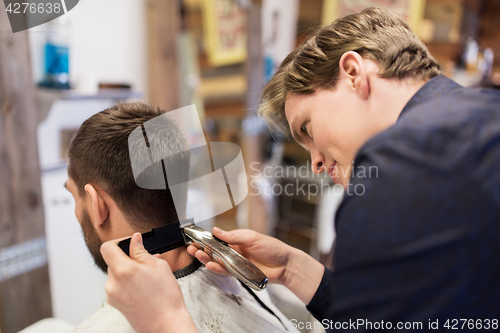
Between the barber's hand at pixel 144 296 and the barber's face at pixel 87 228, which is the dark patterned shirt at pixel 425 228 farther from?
the barber's face at pixel 87 228

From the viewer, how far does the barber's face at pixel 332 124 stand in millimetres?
759

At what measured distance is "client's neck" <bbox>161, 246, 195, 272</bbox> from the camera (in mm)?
948

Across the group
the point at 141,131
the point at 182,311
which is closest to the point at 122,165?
the point at 141,131

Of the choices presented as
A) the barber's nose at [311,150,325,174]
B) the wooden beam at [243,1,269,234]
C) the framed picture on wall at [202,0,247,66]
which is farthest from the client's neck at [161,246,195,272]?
the framed picture on wall at [202,0,247,66]

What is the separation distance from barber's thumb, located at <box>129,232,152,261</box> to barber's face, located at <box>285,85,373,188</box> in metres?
0.48

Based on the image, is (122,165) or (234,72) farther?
(234,72)

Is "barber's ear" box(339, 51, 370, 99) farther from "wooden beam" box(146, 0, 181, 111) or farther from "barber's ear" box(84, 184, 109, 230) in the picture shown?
"wooden beam" box(146, 0, 181, 111)

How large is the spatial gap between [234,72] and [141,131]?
3015 millimetres

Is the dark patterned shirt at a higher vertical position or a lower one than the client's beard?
higher

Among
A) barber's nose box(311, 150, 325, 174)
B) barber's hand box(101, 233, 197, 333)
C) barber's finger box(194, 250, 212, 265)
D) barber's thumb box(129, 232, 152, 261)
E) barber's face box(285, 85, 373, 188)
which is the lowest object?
barber's finger box(194, 250, 212, 265)

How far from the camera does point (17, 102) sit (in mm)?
1420

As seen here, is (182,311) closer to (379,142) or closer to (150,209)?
(150,209)

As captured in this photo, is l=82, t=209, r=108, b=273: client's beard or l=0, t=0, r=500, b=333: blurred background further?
l=0, t=0, r=500, b=333: blurred background

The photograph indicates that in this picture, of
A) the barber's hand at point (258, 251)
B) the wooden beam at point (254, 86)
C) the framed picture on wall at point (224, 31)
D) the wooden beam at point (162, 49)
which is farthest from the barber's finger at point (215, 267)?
the framed picture on wall at point (224, 31)
